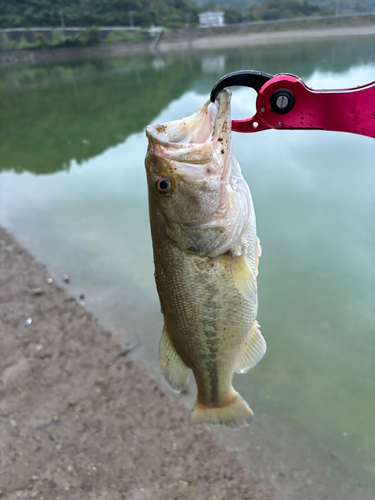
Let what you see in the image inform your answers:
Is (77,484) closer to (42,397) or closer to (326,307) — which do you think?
(42,397)

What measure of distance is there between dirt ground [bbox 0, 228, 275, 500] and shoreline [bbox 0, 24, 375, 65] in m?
38.0

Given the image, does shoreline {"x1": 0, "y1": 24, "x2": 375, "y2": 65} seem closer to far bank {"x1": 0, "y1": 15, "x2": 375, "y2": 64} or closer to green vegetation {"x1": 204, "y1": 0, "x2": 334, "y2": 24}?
far bank {"x1": 0, "y1": 15, "x2": 375, "y2": 64}

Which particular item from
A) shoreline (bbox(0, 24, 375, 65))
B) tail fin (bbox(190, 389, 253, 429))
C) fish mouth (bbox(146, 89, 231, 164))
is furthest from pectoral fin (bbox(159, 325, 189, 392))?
shoreline (bbox(0, 24, 375, 65))

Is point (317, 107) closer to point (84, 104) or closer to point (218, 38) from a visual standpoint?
point (84, 104)

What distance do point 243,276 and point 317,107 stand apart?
2.22 feet

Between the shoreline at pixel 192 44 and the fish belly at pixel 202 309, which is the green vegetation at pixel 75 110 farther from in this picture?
the shoreline at pixel 192 44

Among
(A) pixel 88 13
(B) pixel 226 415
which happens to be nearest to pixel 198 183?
(B) pixel 226 415

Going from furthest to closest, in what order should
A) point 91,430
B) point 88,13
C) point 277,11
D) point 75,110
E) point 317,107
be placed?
point 88,13 < point 277,11 < point 75,110 < point 91,430 < point 317,107

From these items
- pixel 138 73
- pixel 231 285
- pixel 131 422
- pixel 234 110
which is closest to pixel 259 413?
pixel 131 422

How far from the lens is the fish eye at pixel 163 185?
137cm

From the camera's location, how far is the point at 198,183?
4.49 feet

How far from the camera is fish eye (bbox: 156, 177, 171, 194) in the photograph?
4.50ft

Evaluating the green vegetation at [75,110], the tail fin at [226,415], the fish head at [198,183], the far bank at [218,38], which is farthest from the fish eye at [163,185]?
the far bank at [218,38]

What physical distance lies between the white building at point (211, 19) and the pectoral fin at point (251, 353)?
50.1 metres
